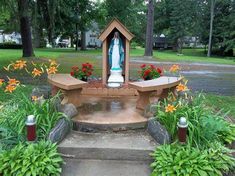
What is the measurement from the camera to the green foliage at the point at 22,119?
440 cm

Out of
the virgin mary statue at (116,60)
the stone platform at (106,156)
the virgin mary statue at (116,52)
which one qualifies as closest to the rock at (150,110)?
the stone platform at (106,156)

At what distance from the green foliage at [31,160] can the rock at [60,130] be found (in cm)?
22

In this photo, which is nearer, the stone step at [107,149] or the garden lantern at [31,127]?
the garden lantern at [31,127]

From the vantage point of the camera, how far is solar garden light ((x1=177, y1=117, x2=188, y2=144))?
13.8ft

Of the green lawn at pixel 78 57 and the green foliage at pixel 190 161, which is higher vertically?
the green foliage at pixel 190 161

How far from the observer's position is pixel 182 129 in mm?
4227

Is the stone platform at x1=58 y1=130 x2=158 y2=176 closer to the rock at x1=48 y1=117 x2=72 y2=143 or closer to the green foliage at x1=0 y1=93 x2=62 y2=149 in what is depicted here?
the rock at x1=48 y1=117 x2=72 y2=143

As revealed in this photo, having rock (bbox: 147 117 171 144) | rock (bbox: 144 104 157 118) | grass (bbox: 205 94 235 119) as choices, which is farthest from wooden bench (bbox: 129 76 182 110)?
grass (bbox: 205 94 235 119)

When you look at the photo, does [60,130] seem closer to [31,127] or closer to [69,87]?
[31,127]

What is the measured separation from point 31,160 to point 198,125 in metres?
2.42

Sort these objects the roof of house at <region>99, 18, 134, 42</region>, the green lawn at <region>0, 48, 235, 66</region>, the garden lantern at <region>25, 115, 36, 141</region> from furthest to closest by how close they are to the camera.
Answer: the green lawn at <region>0, 48, 235, 66</region>
the roof of house at <region>99, 18, 134, 42</region>
the garden lantern at <region>25, 115, 36, 141</region>

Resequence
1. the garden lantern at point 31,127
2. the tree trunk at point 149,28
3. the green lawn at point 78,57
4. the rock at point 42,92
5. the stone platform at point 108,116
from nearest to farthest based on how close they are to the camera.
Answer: the garden lantern at point 31,127
the stone platform at point 108,116
the rock at point 42,92
the green lawn at point 78,57
the tree trunk at point 149,28

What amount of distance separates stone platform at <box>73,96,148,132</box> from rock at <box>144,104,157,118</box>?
9 cm

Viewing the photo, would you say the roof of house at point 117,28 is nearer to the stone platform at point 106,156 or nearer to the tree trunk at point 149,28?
the stone platform at point 106,156
